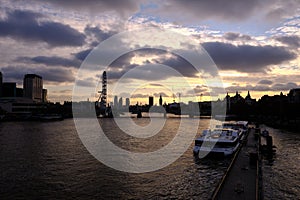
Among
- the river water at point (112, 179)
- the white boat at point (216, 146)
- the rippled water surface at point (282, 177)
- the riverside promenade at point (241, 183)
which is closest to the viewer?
the riverside promenade at point (241, 183)

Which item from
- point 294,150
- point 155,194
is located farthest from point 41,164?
point 294,150

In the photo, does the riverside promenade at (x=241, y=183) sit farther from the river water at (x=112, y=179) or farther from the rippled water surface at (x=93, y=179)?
the rippled water surface at (x=93, y=179)

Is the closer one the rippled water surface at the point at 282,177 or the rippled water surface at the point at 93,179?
the rippled water surface at the point at 93,179

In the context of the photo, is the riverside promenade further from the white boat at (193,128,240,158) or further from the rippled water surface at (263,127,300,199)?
the white boat at (193,128,240,158)

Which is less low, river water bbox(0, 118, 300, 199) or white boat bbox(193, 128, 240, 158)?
white boat bbox(193, 128, 240, 158)

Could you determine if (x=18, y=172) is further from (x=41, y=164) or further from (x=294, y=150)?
(x=294, y=150)

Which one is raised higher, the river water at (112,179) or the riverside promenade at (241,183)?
the riverside promenade at (241,183)

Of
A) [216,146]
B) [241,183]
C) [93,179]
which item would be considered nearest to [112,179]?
[93,179]

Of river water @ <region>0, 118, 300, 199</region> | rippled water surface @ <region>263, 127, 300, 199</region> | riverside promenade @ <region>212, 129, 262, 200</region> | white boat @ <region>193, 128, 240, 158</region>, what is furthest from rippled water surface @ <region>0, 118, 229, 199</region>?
rippled water surface @ <region>263, 127, 300, 199</region>

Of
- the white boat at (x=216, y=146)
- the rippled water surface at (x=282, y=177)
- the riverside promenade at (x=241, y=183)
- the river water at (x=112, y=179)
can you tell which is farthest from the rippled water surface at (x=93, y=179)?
the rippled water surface at (x=282, y=177)

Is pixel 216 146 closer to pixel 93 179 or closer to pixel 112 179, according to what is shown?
pixel 112 179

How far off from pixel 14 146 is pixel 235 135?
3524 cm

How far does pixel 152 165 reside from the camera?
32688 millimetres

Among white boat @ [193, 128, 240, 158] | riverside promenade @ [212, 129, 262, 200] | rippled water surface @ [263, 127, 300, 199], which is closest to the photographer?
riverside promenade @ [212, 129, 262, 200]
